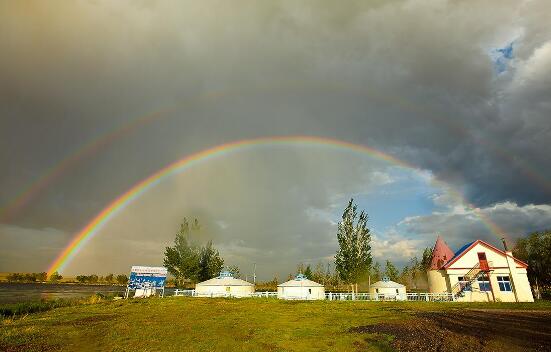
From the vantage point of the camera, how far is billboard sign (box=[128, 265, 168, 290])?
234 feet

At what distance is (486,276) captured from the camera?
57531 mm

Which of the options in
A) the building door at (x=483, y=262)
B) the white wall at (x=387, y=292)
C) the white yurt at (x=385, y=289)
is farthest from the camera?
the white yurt at (x=385, y=289)

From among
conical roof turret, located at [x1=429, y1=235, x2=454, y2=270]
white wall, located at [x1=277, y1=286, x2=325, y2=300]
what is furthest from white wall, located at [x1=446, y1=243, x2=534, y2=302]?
white wall, located at [x1=277, y1=286, x2=325, y2=300]

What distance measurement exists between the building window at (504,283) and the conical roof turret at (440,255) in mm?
10749

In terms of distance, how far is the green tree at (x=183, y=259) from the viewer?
87125 millimetres

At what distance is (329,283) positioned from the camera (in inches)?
5650

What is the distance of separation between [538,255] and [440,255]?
17.5 meters

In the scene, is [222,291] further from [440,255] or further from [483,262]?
[483,262]

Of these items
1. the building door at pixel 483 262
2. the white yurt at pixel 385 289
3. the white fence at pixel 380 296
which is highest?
the building door at pixel 483 262

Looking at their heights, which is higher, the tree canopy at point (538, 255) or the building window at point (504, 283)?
the tree canopy at point (538, 255)

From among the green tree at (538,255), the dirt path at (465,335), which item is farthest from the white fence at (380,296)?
the dirt path at (465,335)

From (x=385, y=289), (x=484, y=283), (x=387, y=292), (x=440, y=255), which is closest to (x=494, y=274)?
(x=484, y=283)

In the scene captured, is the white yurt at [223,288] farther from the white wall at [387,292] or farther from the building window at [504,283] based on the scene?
the building window at [504,283]

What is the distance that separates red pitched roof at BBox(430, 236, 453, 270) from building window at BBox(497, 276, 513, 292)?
1108 centimetres
